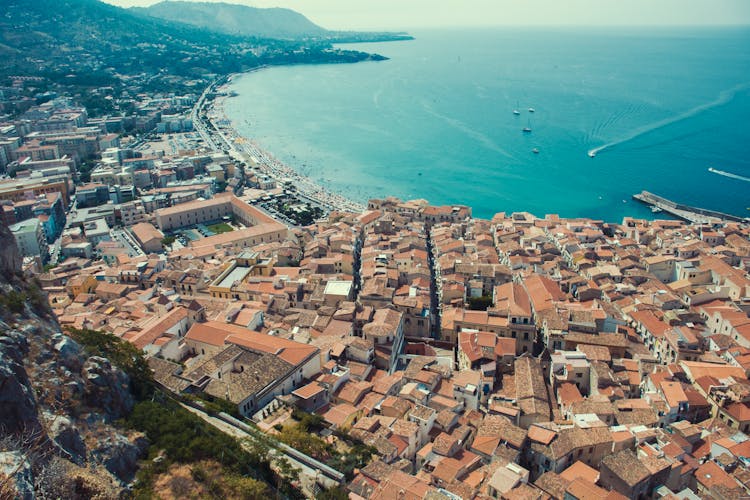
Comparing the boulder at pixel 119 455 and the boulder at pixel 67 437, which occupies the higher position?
the boulder at pixel 67 437

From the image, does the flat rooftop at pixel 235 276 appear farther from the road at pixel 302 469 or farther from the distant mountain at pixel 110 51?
the distant mountain at pixel 110 51

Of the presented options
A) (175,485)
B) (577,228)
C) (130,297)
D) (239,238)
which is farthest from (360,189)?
(175,485)

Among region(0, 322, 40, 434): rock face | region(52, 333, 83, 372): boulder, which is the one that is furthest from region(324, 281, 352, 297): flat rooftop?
region(0, 322, 40, 434): rock face

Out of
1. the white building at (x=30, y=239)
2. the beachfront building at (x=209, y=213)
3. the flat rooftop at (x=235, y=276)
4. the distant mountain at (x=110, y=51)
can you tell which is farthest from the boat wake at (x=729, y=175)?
the distant mountain at (x=110, y=51)

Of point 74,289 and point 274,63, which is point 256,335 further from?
point 274,63

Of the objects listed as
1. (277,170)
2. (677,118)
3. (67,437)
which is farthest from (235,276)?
(677,118)

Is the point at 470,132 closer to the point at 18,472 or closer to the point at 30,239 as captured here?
the point at 30,239

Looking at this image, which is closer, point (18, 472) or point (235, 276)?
point (18, 472)

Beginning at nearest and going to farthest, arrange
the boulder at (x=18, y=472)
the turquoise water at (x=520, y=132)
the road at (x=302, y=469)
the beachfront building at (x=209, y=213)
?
the boulder at (x=18, y=472), the road at (x=302, y=469), the beachfront building at (x=209, y=213), the turquoise water at (x=520, y=132)
